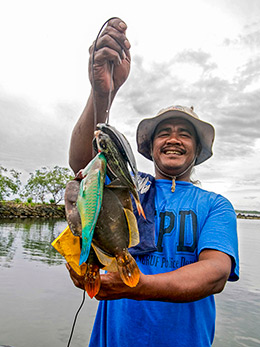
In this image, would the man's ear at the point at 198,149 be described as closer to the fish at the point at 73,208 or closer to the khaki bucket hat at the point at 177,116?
the khaki bucket hat at the point at 177,116

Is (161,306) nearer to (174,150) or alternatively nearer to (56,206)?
(174,150)

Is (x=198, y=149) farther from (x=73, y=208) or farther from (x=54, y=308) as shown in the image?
(x=54, y=308)

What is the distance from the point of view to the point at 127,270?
1.35m

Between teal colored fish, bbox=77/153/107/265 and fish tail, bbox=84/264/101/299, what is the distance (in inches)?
7.8

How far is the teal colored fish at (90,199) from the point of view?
1229 mm

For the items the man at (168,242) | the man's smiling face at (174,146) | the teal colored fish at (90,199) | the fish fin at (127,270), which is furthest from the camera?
the man's smiling face at (174,146)

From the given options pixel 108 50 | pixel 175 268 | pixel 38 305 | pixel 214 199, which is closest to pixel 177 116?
pixel 214 199

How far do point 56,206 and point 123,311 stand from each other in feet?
158

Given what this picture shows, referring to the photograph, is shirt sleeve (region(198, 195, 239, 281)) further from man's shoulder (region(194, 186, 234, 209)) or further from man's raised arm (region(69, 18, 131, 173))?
man's raised arm (region(69, 18, 131, 173))

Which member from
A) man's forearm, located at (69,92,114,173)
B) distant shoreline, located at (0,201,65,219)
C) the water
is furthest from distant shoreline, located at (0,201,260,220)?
man's forearm, located at (69,92,114,173)

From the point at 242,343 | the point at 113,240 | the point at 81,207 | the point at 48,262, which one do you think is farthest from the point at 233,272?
the point at 48,262

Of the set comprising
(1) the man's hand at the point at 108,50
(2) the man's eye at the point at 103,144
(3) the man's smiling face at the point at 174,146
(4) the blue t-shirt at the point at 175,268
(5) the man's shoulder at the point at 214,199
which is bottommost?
(4) the blue t-shirt at the point at 175,268

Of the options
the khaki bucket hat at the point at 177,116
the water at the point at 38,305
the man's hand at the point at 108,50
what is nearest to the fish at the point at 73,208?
the man's hand at the point at 108,50

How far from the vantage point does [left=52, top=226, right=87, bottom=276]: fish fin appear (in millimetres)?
1399
